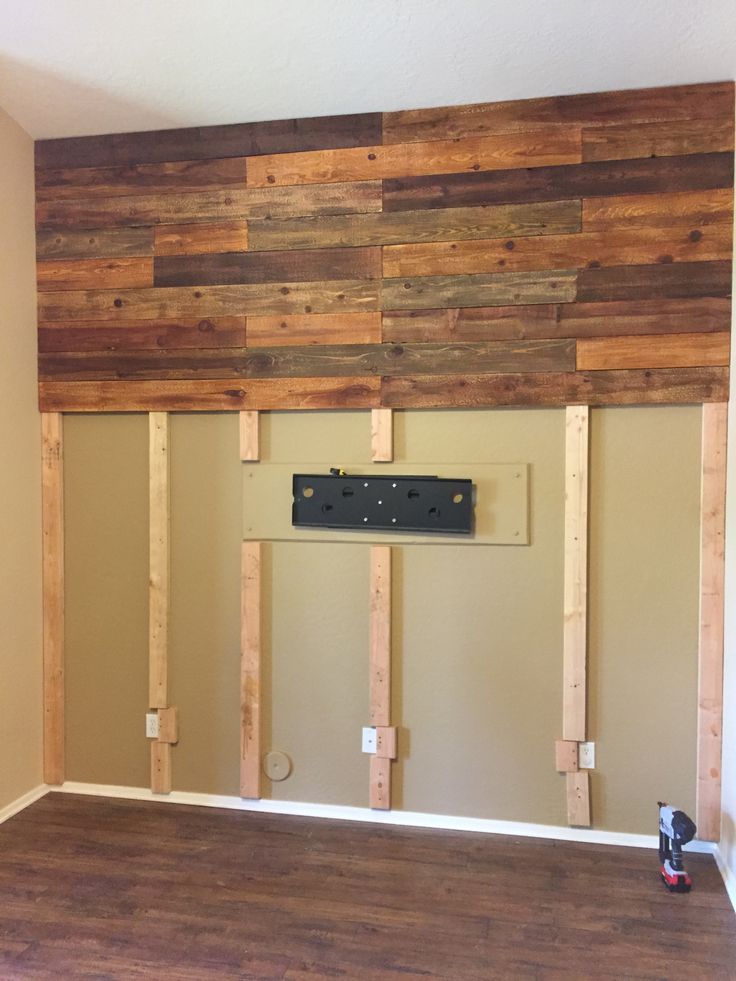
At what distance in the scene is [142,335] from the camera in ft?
9.76

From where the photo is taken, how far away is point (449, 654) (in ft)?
9.15

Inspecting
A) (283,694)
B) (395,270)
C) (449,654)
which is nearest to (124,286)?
(395,270)

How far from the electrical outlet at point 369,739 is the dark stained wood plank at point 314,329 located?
1.56 m

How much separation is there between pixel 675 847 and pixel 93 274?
123 inches

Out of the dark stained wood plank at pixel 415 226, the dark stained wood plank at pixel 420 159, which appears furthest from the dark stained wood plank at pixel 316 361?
the dark stained wood plank at pixel 420 159

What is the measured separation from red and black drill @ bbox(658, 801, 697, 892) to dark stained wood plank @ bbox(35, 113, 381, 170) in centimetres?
272

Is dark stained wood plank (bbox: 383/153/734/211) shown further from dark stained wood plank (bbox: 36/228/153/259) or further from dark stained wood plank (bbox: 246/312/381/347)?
dark stained wood plank (bbox: 36/228/153/259)

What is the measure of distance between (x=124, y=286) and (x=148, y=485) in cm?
85

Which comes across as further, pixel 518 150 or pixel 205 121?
pixel 205 121

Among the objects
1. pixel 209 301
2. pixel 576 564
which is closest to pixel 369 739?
pixel 576 564

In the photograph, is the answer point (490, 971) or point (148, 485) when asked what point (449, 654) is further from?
point (148, 485)

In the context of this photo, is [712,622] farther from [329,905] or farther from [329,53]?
[329,53]

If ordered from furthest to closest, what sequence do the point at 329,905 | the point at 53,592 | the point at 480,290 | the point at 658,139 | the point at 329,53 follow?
the point at 53,592, the point at 480,290, the point at 658,139, the point at 329,53, the point at 329,905

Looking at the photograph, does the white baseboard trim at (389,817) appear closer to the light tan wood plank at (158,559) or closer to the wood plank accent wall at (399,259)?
the light tan wood plank at (158,559)
